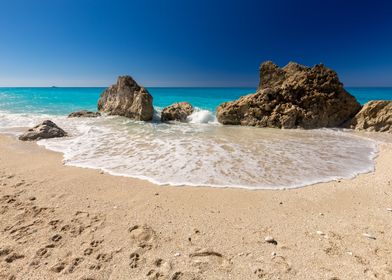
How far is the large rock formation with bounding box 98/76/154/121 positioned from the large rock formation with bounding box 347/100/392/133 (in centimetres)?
1432

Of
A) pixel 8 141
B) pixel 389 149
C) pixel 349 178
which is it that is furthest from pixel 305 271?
pixel 8 141

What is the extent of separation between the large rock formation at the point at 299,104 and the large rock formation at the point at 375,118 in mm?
998

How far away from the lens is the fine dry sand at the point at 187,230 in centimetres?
258

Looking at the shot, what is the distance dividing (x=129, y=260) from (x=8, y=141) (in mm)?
9218

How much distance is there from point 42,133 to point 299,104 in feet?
51.0

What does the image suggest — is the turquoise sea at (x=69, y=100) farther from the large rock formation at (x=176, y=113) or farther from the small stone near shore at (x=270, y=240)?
the small stone near shore at (x=270, y=240)

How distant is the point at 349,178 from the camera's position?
5.48m

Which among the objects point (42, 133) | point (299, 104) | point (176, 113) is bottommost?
point (42, 133)

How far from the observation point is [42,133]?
30.6 feet

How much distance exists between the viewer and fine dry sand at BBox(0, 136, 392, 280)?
2.58 metres

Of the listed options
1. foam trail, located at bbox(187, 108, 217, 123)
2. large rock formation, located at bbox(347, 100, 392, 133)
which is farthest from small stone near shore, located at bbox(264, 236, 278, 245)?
foam trail, located at bbox(187, 108, 217, 123)

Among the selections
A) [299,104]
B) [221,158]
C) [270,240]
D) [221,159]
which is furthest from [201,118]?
[270,240]

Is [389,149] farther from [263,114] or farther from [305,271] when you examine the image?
[305,271]

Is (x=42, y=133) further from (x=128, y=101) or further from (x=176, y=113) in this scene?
(x=176, y=113)
